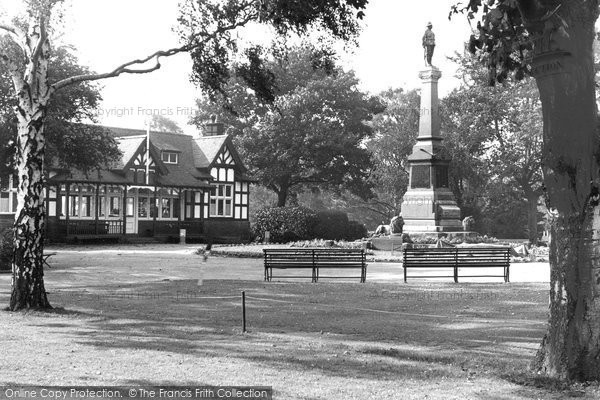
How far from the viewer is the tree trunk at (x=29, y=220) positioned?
13.9 meters

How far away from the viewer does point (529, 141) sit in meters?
55.8

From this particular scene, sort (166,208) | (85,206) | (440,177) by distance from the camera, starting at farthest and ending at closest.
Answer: (166,208), (85,206), (440,177)

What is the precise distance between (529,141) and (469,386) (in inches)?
1981

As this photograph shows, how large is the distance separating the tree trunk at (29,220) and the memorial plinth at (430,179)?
1049 inches

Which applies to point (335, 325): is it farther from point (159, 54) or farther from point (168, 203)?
point (168, 203)

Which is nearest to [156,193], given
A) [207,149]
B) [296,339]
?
[207,149]

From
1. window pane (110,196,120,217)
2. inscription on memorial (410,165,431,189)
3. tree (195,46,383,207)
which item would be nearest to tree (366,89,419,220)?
tree (195,46,383,207)

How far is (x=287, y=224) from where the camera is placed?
48.3 metres

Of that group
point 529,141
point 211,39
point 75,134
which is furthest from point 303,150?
point 211,39

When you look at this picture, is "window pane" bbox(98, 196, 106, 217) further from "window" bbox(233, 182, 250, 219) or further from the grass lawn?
the grass lawn

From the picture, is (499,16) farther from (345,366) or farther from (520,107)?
(520,107)

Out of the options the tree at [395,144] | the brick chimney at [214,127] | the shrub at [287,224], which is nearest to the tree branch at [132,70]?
the shrub at [287,224]

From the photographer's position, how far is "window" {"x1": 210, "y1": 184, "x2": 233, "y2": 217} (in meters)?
57.6

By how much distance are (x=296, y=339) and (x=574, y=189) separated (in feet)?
14.7
